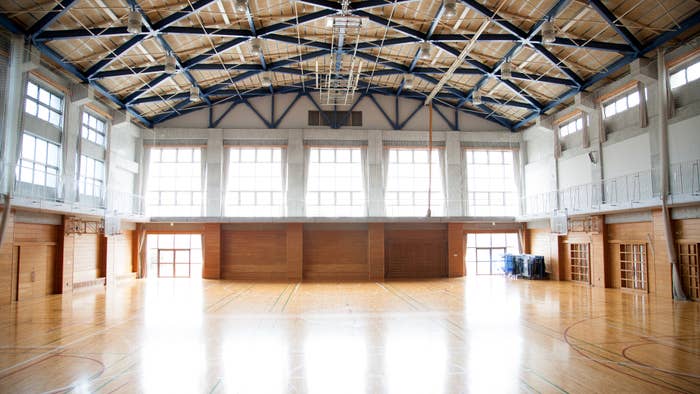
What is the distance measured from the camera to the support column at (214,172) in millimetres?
26484

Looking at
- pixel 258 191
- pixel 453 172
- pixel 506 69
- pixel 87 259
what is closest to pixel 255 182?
pixel 258 191

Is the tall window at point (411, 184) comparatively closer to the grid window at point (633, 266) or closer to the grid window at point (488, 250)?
the grid window at point (488, 250)

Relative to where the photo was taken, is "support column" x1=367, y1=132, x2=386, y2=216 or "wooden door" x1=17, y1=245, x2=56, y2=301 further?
"support column" x1=367, y1=132, x2=386, y2=216

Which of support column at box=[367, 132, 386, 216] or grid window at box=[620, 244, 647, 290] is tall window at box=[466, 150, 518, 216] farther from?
grid window at box=[620, 244, 647, 290]

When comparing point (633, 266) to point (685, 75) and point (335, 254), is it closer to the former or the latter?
point (685, 75)

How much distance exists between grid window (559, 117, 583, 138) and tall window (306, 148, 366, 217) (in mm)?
11117

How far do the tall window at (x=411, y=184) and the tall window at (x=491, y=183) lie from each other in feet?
6.43

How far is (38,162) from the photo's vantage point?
714 inches

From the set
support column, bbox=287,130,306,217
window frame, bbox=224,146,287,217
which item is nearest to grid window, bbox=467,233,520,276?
support column, bbox=287,130,306,217

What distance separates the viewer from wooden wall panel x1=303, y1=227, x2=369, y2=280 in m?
26.7

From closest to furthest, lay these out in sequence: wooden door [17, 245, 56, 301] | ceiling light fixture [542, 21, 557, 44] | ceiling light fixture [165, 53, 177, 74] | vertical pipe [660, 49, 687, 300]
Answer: ceiling light fixture [542, 21, 557, 44], vertical pipe [660, 49, 687, 300], wooden door [17, 245, 56, 301], ceiling light fixture [165, 53, 177, 74]

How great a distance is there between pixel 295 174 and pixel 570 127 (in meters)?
15.1

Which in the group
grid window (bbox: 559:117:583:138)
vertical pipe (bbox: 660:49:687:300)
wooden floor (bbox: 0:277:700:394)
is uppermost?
grid window (bbox: 559:117:583:138)

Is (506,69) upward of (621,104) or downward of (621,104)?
upward
